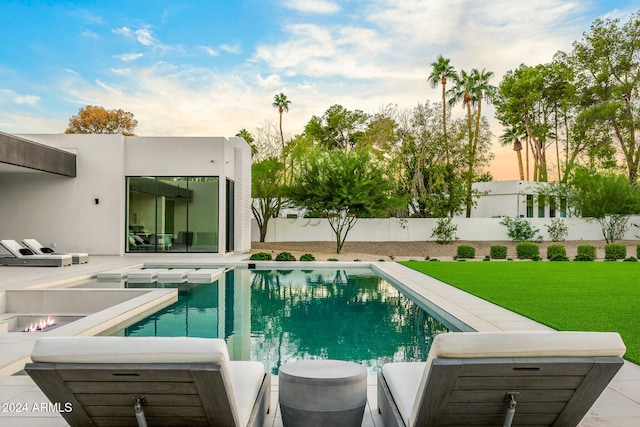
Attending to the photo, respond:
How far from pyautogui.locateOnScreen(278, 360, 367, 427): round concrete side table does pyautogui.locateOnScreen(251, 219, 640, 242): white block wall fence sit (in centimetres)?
2242

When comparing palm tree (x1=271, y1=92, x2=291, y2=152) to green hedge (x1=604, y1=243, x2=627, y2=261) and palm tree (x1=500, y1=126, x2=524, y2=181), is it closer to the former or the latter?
palm tree (x1=500, y1=126, x2=524, y2=181)

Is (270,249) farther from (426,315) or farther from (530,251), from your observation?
(426,315)

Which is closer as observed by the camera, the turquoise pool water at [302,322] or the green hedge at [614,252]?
the turquoise pool water at [302,322]

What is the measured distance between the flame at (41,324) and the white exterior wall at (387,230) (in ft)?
56.3

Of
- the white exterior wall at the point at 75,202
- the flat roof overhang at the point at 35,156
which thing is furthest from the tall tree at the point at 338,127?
the flat roof overhang at the point at 35,156

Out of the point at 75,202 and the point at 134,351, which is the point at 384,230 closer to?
the point at 75,202

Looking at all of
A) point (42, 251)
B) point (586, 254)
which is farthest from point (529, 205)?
point (42, 251)

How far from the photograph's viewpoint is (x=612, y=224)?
24984mm

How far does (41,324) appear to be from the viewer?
828 centimetres

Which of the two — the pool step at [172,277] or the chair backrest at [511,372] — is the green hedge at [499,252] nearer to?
the pool step at [172,277]

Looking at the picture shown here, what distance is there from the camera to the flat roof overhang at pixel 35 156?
13695 millimetres

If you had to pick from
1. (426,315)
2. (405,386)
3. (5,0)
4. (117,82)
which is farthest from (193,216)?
(405,386)

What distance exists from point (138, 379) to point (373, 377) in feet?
8.75

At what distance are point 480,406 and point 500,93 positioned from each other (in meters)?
36.1
